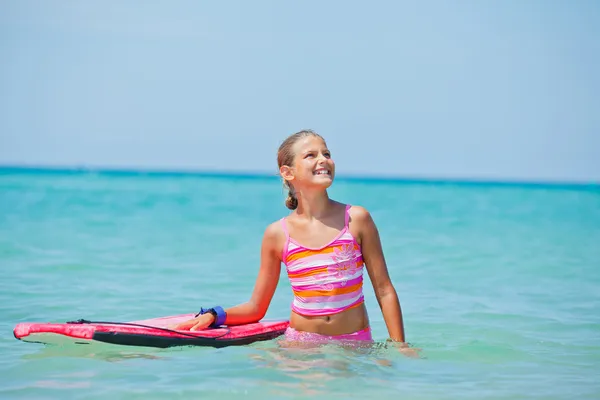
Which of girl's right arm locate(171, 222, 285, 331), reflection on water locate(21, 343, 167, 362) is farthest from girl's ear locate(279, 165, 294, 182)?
reflection on water locate(21, 343, 167, 362)

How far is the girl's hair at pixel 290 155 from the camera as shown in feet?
14.8

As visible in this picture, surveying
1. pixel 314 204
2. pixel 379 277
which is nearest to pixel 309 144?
pixel 314 204

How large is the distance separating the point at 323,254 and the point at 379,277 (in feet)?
1.05

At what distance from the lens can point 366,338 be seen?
4.48m

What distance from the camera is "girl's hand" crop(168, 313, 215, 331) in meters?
4.59

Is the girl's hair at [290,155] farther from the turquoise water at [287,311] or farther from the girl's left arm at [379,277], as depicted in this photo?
the turquoise water at [287,311]

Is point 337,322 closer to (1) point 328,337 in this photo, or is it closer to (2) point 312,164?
(1) point 328,337

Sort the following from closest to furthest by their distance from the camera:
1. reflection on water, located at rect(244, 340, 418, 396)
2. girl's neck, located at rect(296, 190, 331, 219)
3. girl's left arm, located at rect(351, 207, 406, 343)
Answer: reflection on water, located at rect(244, 340, 418, 396), girl's left arm, located at rect(351, 207, 406, 343), girl's neck, located at rect(296, 190, 331, 219)

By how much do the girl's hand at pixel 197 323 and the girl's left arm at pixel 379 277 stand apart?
947mm

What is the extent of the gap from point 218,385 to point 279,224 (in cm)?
96

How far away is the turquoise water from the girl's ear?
3.01 ft

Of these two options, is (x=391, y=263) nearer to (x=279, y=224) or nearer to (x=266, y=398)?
(x=279, y=224)

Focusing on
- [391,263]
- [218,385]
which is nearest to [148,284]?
[391,263]

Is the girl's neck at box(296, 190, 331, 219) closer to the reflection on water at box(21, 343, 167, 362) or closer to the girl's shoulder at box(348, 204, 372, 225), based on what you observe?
the girl's shoulder at box(348, 204, 372, 225)
